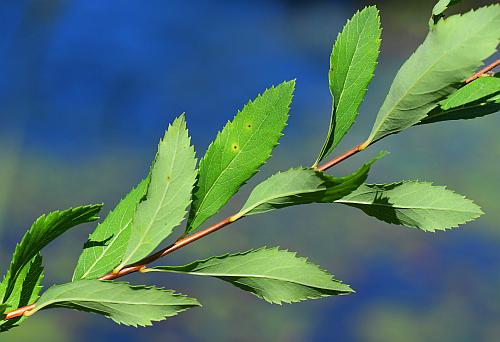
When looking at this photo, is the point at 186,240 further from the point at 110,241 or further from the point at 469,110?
the point at 469,110

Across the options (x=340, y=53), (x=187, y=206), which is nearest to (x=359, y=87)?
(x=340, y=53)

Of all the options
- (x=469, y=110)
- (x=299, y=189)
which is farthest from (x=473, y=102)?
(x=299, y=189)

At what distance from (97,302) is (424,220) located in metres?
0.19

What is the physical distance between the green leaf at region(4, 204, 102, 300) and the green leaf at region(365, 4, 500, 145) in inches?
7.0

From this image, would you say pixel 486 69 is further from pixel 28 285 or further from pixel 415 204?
pixel 28 285

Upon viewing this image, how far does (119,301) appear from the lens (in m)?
0.38

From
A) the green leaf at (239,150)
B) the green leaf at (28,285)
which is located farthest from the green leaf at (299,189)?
the green leaf at (28,285)

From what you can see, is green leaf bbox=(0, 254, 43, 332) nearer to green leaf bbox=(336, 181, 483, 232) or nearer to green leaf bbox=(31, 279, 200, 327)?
green leaf bbox=(31, 279, 200, 327)

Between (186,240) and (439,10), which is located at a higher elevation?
(439,10)

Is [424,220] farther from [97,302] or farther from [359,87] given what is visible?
[97,302]

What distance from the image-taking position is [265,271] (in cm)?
41

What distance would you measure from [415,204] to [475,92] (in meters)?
0.08

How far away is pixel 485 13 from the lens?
14.7 inches

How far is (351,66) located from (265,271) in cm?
13
